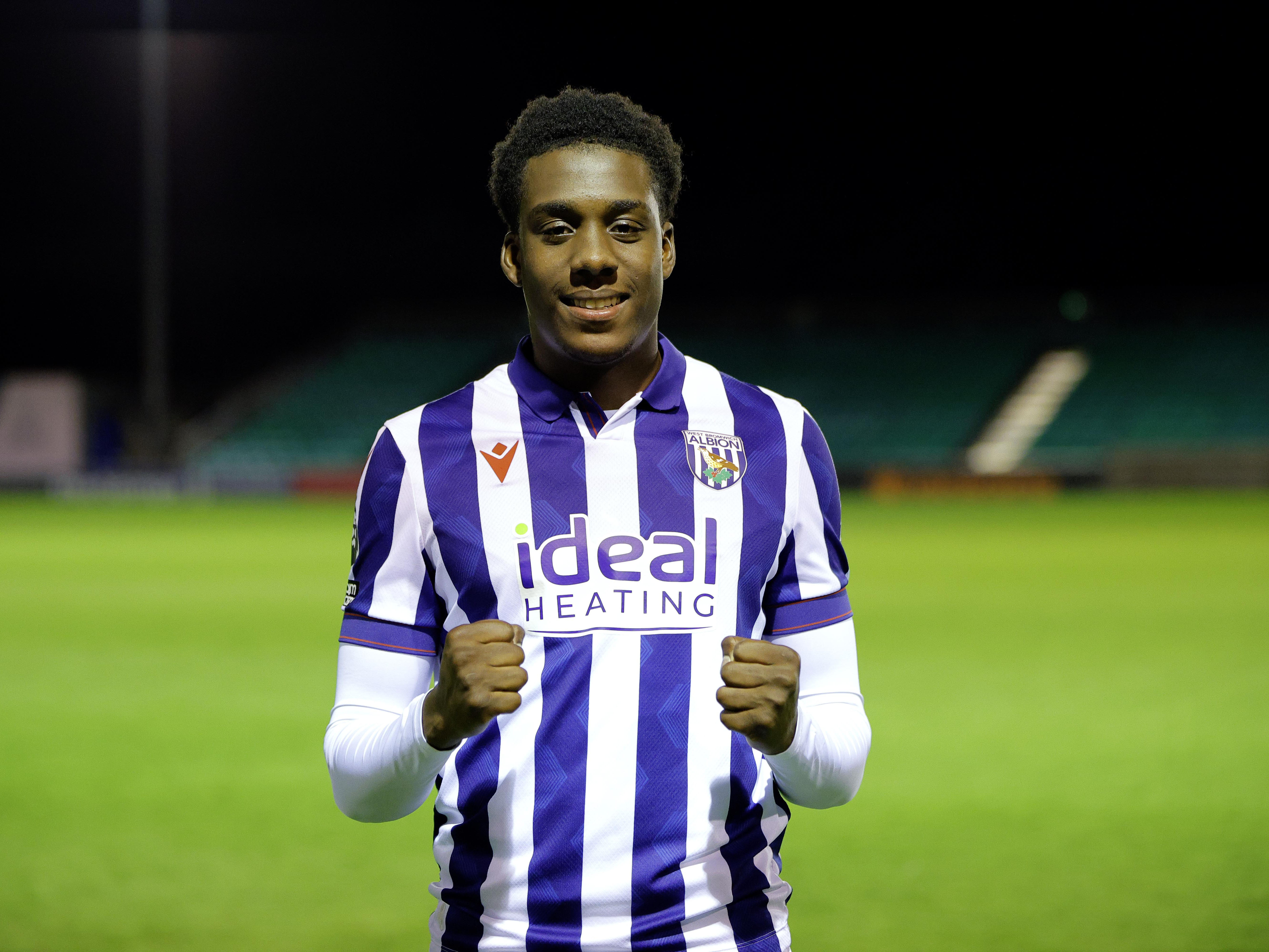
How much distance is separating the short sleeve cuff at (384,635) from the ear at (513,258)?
50cm

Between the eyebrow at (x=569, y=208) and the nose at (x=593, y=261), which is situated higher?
the eyebrow at (x=569, y=208)

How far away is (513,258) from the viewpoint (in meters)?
1.84

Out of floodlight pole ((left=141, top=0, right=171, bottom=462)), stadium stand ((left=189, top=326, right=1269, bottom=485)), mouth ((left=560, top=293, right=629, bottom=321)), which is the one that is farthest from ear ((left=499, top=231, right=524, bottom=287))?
floodlight pole ((left=141, top=0, right=171, bottom=462))

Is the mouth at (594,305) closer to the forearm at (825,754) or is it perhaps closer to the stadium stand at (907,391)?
the forearm at (825,754)

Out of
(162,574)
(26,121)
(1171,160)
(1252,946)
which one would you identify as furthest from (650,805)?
(26,121)

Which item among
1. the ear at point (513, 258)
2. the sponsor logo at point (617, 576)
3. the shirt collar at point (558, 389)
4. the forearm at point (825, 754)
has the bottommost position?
the forearm at point (825, 754)

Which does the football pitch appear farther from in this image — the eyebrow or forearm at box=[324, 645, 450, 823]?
the eyebrow

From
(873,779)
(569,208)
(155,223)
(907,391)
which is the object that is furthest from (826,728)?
(907,391)

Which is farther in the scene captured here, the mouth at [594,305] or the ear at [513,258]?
the ear at [513,258]

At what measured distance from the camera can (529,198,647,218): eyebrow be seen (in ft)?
5.62

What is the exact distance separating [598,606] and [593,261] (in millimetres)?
449

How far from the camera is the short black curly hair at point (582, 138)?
1.74 m

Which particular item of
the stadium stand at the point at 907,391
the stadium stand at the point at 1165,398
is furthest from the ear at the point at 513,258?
the stadium stand at the point at 1165,398

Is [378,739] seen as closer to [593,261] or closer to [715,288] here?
[593,261]
